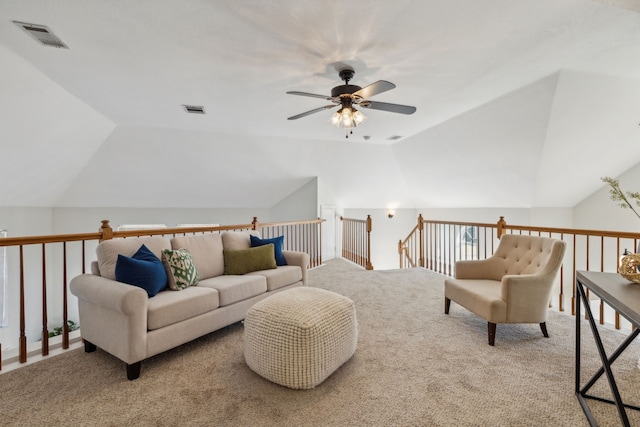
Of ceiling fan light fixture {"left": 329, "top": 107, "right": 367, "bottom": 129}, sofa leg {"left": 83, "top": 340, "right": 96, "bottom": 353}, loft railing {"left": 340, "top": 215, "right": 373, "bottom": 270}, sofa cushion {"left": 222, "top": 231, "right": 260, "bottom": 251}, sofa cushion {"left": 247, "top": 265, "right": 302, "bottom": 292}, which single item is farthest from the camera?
loft railing {"left": 340, "top": 215, "right": 373, "bottom": 270}

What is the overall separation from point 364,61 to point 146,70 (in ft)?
7.34

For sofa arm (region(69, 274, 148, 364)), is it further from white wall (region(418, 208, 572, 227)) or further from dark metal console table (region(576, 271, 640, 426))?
white wall (region(418, 208, 572, 227))

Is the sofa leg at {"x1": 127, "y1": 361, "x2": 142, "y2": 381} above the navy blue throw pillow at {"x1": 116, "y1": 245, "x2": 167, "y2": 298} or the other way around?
the other way around

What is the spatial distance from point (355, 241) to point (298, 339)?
16.1 ft

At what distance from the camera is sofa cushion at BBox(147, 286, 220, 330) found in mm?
2141

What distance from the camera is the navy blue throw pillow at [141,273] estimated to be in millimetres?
2287

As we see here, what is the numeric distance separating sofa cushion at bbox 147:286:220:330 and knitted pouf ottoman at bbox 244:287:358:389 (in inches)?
22.5

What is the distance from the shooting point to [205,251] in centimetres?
314

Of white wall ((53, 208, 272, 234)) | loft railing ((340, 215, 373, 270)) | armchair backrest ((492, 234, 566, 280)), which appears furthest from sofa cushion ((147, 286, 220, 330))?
white wall ((53, 208, 272, 234))

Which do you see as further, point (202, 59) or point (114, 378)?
point (202, 59)

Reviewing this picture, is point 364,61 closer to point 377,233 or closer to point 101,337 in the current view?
point 101,337

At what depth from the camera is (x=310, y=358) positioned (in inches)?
74.4

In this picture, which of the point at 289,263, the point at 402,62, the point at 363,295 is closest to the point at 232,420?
the point at 289,263

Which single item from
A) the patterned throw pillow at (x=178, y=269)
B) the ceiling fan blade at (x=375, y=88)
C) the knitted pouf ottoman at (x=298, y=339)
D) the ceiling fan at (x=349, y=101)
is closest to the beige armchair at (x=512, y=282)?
the knitted pouf ottoman at (x=298, y=339)
